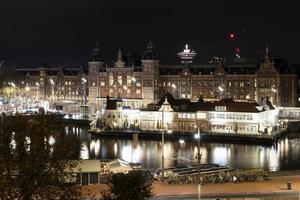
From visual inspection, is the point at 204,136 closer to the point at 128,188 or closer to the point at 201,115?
the point at 201,115

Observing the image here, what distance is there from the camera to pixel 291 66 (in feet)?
228

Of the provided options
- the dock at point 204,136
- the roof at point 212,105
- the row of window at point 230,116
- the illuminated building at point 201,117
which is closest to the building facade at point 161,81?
the illuminated building at point 201,117

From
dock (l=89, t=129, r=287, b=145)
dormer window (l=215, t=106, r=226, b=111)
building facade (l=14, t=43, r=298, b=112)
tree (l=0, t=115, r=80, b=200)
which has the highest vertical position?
building facade (l=14, t=43, r=298, b=112)

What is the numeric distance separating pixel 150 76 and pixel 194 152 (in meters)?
33.0

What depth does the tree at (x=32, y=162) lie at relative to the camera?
13.6m

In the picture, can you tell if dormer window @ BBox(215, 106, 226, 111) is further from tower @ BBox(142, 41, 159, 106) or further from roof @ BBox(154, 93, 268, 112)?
tower @ BBox(142, 41, 159, 106)

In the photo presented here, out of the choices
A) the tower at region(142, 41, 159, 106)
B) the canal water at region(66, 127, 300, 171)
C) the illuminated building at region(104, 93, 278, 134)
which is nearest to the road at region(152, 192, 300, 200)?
the canal water at region(66, 127, 300, 171)

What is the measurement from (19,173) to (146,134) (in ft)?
133

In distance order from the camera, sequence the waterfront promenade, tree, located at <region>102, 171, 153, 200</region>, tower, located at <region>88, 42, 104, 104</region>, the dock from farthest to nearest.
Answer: tower, located at <region>88, 42, 104, 104</region> < the dock < the waterfront promenade < tree, located at <region>102, 171, 153, 200</region>

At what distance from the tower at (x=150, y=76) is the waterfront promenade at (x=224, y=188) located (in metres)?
51.4

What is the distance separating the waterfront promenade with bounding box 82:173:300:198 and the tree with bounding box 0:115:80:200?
A: 612 cm

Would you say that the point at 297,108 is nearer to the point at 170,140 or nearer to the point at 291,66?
the point at 291,66

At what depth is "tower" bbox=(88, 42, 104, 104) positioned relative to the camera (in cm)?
8094

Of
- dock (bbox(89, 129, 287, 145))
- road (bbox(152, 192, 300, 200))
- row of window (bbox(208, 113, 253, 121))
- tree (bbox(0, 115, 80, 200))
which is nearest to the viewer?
tree (bbox(0, 115, 80, 200))
